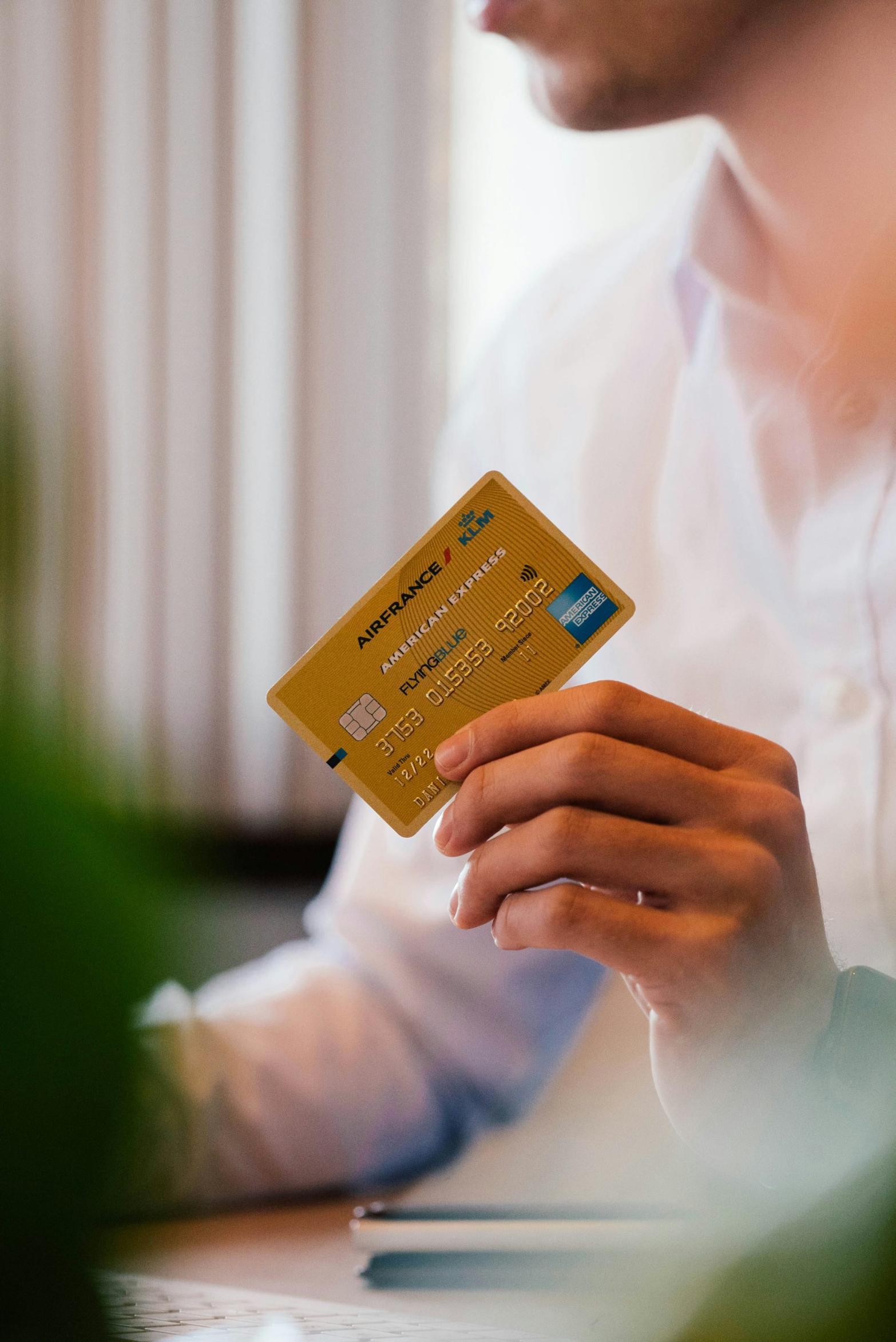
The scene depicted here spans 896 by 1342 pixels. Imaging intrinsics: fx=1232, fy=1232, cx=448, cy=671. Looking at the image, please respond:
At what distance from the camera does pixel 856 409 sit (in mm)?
682

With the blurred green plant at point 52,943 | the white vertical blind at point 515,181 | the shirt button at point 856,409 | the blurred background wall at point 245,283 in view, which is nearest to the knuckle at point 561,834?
the blurred green plant at point 52,943

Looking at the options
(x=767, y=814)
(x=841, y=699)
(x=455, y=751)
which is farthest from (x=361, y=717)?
(x=841, y=699)

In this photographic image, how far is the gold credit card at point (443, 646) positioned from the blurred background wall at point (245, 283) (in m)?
1.45

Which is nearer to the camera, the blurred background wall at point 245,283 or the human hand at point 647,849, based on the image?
the human hand at point 647,849

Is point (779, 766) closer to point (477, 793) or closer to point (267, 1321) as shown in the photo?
point (477, 793)

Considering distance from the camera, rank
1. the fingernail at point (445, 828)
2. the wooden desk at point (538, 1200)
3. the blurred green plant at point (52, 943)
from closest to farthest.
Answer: the blurred green plant at point (52, 943), the wooden desk at point (538, 1200), the fingernail at point (445, 828)

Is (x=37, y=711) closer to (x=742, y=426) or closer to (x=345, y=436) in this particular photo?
(x=742, y=426)

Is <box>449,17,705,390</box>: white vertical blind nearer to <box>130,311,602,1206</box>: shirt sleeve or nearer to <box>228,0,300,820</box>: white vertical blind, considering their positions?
<box>228,0,300,820</box>: white vertical blind

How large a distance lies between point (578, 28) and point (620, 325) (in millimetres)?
240

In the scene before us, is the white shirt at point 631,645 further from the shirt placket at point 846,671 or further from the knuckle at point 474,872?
the knuckle at point 474,872

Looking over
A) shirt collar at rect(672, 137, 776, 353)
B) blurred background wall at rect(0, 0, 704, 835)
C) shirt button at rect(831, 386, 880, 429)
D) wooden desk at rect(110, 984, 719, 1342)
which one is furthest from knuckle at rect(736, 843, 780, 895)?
blurred background wall at rect(0, 0, 704, 835)

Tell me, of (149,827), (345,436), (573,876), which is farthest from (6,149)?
(149,827)

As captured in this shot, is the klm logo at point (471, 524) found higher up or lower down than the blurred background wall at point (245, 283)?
lower down

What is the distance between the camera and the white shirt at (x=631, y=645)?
67cm
